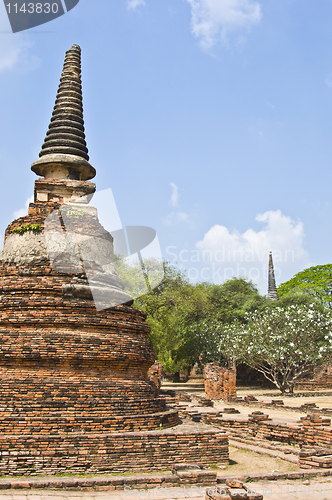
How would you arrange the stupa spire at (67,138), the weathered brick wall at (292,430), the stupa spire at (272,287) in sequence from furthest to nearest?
the stupa spire at (272,287), the stupa spire at (67,138), the weathered brick wall at (292,430)

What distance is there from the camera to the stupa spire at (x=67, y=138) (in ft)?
37.8

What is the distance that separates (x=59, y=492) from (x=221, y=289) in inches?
1200

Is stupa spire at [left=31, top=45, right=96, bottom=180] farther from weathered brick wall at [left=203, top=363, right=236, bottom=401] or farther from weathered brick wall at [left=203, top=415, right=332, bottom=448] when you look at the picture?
weathered brick wall at [left=203, top=363, right=236, bottom=401]

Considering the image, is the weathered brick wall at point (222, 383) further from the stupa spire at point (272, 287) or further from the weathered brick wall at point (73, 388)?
the stupa spire at point (272, 287)

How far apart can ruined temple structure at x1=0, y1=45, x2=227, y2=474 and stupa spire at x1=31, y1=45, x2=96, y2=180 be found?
4.41ft

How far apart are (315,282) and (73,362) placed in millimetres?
39563

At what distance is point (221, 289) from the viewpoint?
3609 cm

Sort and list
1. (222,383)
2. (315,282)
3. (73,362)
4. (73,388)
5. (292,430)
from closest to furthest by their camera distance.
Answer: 1. (73,388)
2. (73,362)
3. (292,430)
4. (222,383)
5. (315,282)

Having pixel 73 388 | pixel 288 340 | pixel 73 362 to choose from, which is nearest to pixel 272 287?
pixel 288 340

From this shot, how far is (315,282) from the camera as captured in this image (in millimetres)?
43844

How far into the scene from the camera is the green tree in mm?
41438

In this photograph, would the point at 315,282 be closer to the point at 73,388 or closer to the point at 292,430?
the point at 292,430

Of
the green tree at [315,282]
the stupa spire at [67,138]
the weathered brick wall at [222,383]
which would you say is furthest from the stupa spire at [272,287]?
the stupa spire at [67,138]

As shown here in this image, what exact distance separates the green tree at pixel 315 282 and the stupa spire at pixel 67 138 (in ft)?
106
